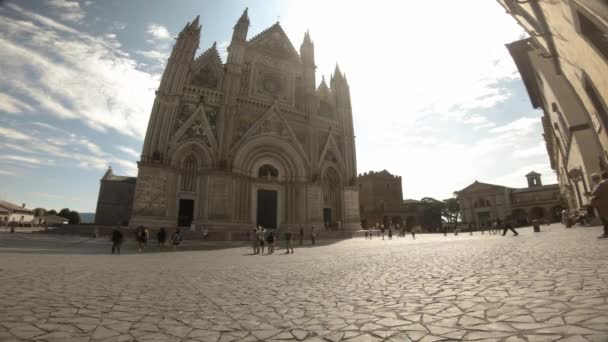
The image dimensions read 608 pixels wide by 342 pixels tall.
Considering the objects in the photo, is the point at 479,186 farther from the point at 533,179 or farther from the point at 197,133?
the point at 197,133

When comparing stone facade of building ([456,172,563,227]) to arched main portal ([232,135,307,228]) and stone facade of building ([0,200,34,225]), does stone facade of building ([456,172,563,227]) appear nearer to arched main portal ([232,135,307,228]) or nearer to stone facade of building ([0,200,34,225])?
arched main portal ([232,135,307,228])

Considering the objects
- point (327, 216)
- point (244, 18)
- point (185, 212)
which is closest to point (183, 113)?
point (185, 212)

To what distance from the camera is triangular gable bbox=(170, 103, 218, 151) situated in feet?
80.0

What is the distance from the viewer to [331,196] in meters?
30.4

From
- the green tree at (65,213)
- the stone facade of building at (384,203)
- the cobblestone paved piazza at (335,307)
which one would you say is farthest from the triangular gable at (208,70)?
the green tree at (65,213)

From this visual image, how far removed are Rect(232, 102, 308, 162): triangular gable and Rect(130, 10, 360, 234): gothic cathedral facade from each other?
11cm

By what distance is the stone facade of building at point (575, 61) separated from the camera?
6.97m

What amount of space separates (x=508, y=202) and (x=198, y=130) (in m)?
60.9

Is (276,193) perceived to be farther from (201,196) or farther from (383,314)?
(383,314)

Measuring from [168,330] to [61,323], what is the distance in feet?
3.86

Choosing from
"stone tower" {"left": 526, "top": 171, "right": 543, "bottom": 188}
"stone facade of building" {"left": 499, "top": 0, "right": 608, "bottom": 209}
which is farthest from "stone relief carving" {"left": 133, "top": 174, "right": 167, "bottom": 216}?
"stone tower" {"left": 526, "top": 171, "right": 543, "bottom": 188}

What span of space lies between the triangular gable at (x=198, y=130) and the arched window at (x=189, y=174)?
6.15ft

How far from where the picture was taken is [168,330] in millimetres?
2570

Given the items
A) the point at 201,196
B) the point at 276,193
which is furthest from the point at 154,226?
the point at 276,193
